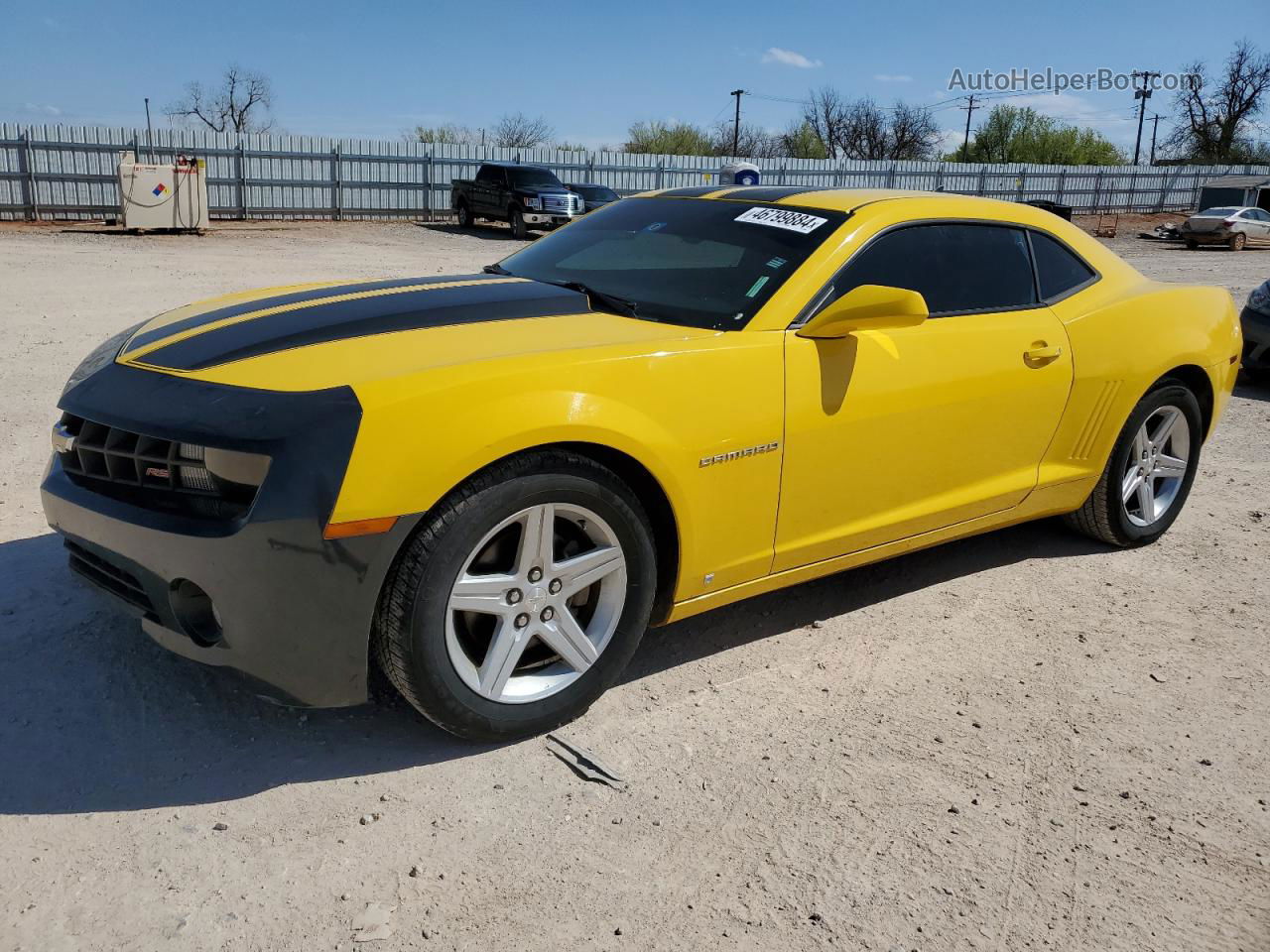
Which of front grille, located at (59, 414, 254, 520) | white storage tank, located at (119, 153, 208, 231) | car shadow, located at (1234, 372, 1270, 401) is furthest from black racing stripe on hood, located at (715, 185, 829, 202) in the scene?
white storage tank, located at (119, 153, 208, 231)

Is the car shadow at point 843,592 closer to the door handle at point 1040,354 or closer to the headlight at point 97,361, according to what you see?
the door handle at point 1040,354

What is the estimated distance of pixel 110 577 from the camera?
9.56 feet

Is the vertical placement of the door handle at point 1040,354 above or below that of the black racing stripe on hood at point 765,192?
below

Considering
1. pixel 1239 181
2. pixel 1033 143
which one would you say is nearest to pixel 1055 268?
pixel 1239 181

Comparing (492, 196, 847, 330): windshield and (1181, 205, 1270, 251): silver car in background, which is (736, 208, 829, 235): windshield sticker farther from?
(1181, 205, 1270, 251): silver car in background

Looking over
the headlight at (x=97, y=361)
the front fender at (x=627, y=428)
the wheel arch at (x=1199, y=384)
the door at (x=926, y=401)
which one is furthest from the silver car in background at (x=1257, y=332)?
the headlight at (x=97, y=361)

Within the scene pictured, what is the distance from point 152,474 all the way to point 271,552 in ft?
1.64

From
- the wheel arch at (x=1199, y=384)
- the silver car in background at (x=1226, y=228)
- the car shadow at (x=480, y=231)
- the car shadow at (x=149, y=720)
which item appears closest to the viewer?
the car shadow at (x=149, y=720)

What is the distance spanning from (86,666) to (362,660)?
1185 mm

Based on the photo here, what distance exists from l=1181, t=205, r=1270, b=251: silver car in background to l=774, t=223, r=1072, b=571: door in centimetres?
3040

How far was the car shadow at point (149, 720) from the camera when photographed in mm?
2746

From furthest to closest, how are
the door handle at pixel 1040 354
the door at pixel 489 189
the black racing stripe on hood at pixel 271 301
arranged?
the door at pixel 489 189
the door handle at pixel 1040 354
the black racing stripe on hood at pixel 271 301

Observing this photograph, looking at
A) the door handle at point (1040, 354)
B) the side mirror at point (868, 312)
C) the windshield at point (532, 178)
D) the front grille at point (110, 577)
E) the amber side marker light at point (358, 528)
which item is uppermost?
the windshield at point (532, 178)

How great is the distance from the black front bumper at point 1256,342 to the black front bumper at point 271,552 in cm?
864
